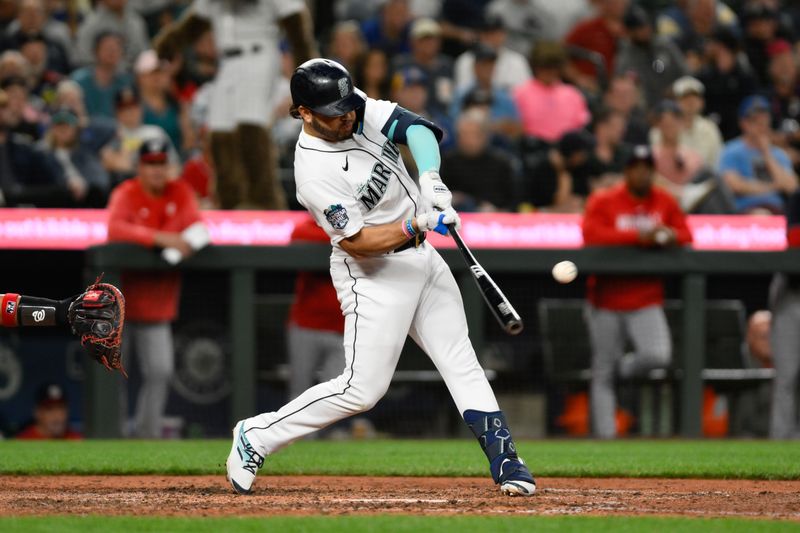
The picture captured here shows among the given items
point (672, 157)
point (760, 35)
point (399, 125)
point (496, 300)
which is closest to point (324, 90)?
point (399, 125)

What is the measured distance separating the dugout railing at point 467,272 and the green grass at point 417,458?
477mm

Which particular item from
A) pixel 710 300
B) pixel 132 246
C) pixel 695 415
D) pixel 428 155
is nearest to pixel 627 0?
pixel 710 300

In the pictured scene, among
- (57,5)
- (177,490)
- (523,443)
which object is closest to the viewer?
(177,490)

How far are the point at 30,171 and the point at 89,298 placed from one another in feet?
13.6

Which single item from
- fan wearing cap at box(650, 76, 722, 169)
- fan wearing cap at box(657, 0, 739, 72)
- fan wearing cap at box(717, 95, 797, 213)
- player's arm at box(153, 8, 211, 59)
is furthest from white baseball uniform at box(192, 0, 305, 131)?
fan wearing cap at box(657, 0, 739, 72)

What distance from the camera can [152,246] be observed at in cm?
921

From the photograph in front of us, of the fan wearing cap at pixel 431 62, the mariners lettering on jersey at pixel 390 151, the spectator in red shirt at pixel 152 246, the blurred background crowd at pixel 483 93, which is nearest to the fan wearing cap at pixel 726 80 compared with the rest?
the blurred background crowd at pixel 483 93

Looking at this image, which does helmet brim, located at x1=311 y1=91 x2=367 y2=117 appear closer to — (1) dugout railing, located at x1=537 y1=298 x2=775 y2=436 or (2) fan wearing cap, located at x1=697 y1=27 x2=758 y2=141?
(1) dugout railing, located at x1=537 y1=298 x2=775 y2=436

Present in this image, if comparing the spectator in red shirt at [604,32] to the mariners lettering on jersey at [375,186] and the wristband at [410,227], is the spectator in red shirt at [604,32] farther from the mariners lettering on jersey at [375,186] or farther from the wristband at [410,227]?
the wristband at [410,227]

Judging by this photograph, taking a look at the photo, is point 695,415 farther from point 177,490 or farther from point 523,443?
point 177,490

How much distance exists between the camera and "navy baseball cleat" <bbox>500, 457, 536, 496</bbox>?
546 cm

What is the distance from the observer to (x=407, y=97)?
10.8 metres

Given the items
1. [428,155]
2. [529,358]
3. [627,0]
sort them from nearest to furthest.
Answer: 1. [428,155]
2. [529,358]
3. [627,0]

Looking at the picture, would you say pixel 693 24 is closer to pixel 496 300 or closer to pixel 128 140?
pixel 128 140
